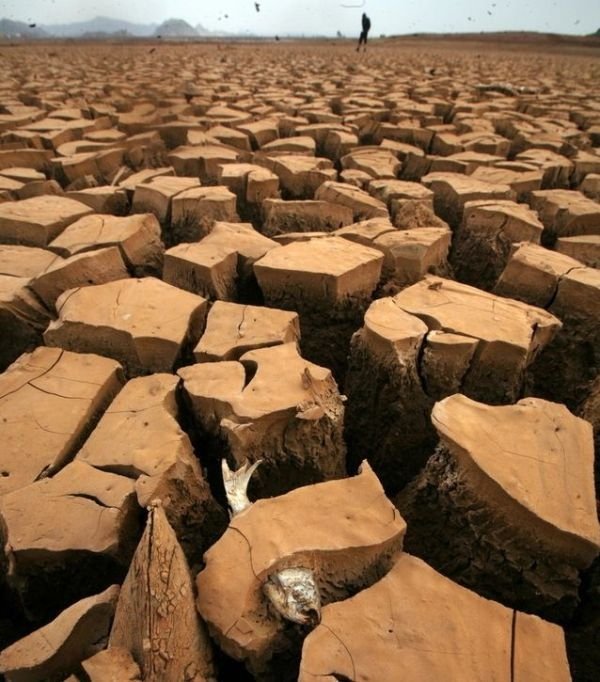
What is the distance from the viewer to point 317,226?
2.55m

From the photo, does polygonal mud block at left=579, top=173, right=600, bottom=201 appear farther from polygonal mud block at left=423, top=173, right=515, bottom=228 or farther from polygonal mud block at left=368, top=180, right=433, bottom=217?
polygonal mud block at left=368, top=180, right=433, bottom=217

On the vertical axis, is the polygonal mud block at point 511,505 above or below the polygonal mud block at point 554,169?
below

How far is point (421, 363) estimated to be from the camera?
4.97ft

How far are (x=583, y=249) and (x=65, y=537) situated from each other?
2.42 m

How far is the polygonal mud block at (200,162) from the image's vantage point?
332cm

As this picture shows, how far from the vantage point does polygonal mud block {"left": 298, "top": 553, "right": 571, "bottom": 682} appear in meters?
0.77

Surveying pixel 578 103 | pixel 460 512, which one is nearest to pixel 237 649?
Result: pixel 460 512

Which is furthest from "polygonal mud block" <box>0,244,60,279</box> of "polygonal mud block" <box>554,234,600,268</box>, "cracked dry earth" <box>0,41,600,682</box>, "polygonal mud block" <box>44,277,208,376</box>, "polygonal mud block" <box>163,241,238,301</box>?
"polygonal mud block" <box>554,234,600,268</box>

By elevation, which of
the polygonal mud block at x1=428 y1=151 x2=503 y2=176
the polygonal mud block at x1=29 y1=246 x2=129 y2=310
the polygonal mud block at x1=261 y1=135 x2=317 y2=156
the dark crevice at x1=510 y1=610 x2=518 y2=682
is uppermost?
the polygonal mud block at x1=261 y1=135 x2=317 y2=156

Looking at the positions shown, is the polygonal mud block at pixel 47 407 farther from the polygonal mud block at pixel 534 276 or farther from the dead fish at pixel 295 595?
the polygonal mud block at pixel 534 276

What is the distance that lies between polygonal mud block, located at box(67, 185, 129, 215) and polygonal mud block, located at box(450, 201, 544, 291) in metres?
2.00

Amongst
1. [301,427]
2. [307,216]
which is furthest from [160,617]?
[307,216]

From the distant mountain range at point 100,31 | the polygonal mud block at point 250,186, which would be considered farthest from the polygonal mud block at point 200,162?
the distant mountain range at point 100,31

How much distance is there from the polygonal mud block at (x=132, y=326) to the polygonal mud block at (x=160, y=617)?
2.80 feet
